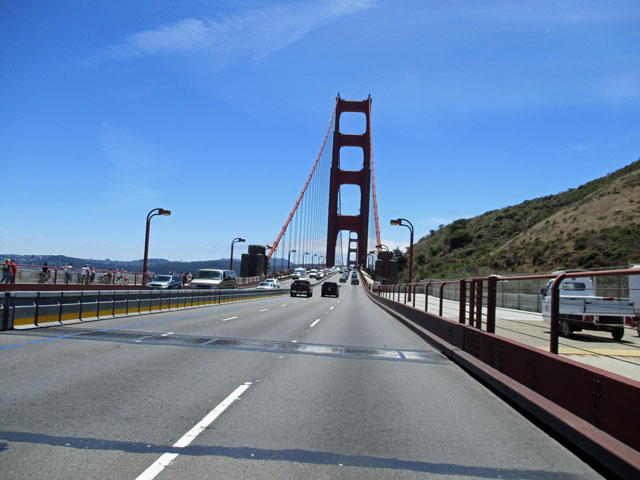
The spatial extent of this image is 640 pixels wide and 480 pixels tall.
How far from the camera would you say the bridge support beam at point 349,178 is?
10694 centimetres

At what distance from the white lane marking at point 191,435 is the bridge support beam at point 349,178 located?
98.0m

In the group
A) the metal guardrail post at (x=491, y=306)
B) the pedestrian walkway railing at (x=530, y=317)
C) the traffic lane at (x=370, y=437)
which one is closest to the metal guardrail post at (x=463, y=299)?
the pedestrian walkway railing at (x=530, y=317)

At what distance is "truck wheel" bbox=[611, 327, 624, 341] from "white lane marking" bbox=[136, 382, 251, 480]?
13.8ft

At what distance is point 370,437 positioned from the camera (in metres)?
5.41

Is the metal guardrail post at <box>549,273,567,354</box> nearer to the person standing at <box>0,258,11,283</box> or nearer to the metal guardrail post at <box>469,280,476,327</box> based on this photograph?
the metal guardrail post at <box>469,280,476,327</box>

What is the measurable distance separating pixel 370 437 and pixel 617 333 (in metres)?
2.65

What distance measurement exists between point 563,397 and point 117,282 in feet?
122

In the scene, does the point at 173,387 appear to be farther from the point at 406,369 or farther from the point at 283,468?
the point at 406,369

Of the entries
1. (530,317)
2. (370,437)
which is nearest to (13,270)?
(530,317)

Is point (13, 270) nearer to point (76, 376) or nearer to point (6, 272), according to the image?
point (6, 272)

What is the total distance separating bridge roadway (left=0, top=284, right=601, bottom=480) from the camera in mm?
4496

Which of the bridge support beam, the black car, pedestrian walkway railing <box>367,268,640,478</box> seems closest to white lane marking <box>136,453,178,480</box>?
pedestrian walkway railing <box>367,268,640,478</box>

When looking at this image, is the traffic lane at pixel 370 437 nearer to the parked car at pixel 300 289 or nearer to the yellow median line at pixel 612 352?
the yellow median line at pixel 612 352

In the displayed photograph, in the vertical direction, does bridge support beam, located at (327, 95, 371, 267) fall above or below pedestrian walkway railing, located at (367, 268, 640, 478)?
above
